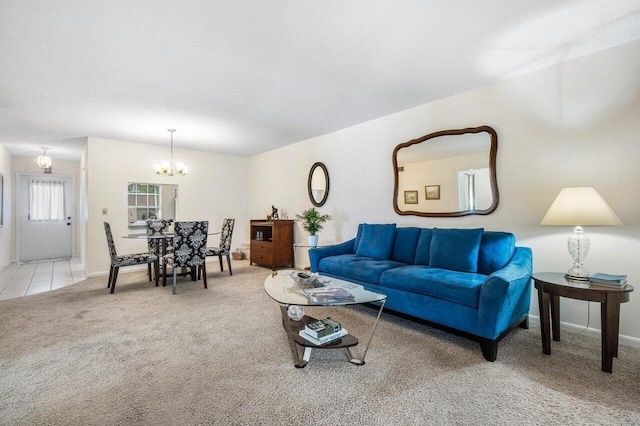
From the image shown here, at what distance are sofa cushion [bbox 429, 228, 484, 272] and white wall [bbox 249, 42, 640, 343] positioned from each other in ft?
1.43

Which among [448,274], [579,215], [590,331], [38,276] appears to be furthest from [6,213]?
[590,331]

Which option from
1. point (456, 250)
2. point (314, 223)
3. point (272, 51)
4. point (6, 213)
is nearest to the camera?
point (272, 51)

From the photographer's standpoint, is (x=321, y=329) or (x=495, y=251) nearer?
(x=321, y=329)

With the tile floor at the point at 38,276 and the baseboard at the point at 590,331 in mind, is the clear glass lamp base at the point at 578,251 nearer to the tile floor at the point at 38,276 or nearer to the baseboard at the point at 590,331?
the baseboard at the point at 590,331

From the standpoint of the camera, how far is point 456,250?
291cm

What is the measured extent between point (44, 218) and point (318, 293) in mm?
7934

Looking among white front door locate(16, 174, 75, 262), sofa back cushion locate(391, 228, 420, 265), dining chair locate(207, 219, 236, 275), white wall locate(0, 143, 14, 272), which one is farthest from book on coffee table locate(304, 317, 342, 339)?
white front door locate(16, 174, 75, 262)

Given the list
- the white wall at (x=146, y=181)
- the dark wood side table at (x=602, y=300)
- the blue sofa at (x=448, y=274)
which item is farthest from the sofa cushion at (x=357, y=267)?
the white wall at (x=146, y=181)

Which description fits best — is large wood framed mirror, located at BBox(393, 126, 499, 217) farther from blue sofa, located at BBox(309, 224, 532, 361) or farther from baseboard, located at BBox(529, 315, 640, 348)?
baseboard, located at BBox(529, 315, 640, 348)

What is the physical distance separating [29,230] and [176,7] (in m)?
7.62

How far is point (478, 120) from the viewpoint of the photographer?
326 cm

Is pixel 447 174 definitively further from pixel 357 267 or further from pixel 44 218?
pixel 44 218

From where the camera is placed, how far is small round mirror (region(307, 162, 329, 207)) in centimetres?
A: 508

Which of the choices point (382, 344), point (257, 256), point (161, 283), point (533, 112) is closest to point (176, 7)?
point (382, 344)
